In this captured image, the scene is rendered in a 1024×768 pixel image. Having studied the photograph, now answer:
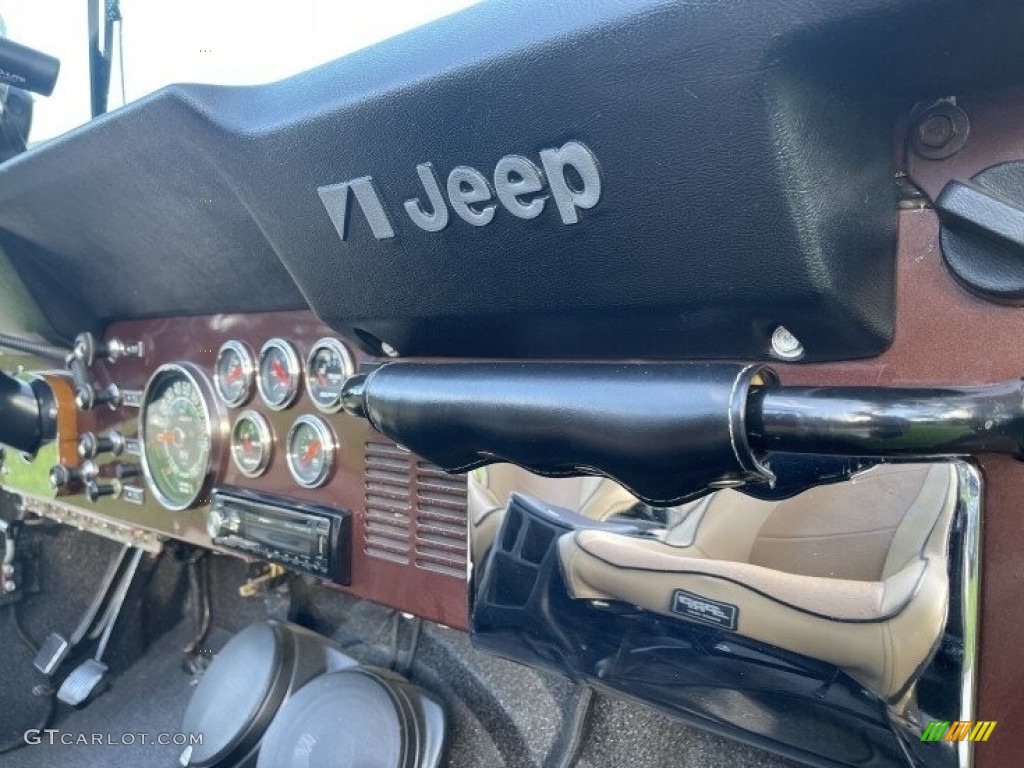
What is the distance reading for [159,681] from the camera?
205 centimetres

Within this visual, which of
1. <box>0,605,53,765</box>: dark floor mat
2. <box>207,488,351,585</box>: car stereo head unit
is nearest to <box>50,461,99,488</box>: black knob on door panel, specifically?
<box>207,488,351,585</box>: car stereo head unit

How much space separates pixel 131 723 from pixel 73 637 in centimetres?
28

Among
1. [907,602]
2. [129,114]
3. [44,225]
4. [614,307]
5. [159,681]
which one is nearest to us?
[907,602]

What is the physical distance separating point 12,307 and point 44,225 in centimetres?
39

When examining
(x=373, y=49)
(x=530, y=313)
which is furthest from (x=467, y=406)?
(x=373, y=49)

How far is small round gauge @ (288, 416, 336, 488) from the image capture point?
1.25m

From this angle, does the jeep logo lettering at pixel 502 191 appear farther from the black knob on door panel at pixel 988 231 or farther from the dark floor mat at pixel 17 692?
the dark floor mat at pixel 17 692

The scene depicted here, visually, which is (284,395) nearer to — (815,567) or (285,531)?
(285,531)

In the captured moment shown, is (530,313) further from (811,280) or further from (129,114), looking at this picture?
(129,114)

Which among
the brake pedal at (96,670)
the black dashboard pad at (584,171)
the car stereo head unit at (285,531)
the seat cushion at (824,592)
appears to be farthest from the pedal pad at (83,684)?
the seat cushion at (824,592)

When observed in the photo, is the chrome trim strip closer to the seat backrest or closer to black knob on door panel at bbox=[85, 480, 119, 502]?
the seat backrest

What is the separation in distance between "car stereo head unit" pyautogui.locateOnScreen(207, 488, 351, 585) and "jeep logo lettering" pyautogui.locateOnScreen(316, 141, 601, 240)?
21.9 inches

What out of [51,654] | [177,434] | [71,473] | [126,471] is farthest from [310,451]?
[51,654]

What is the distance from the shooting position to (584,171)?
2.19ft
